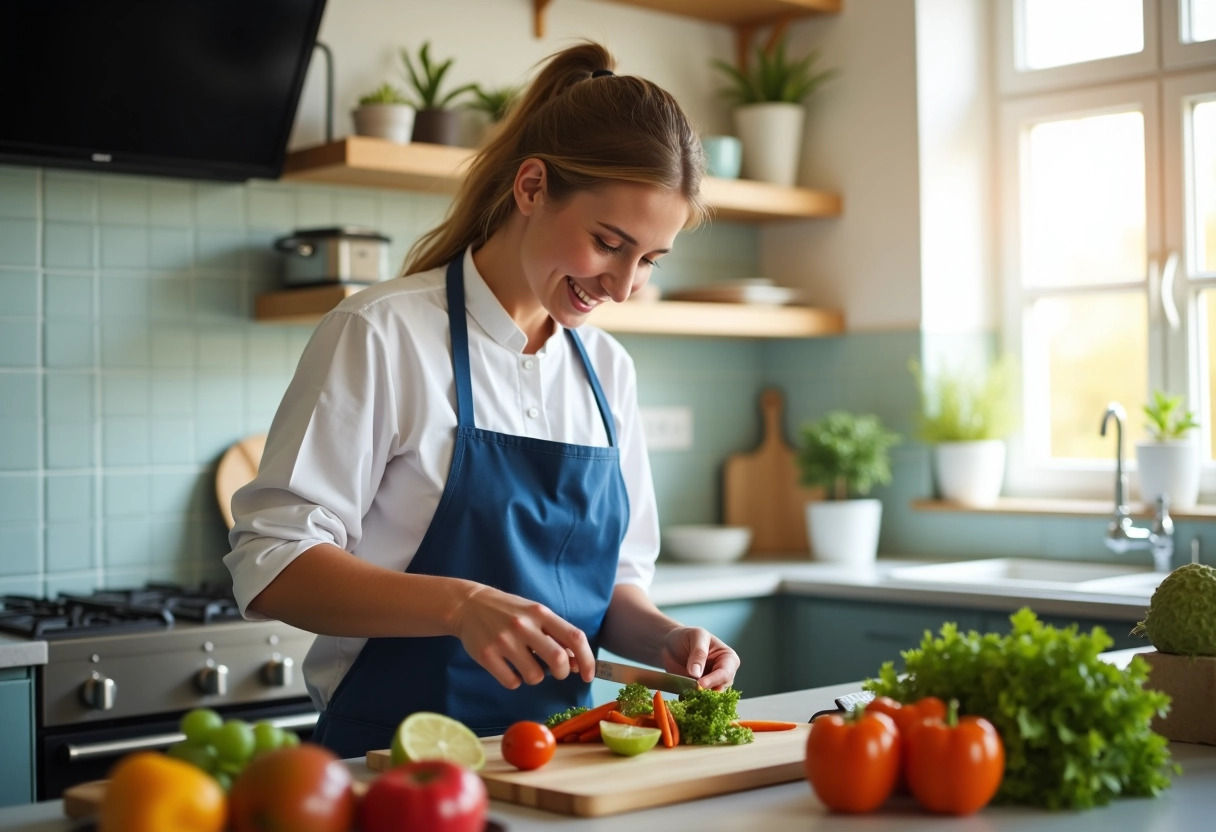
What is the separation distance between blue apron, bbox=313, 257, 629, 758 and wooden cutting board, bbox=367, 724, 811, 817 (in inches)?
10.9

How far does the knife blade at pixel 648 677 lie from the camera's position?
69.0 inches

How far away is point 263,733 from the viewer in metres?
1.19

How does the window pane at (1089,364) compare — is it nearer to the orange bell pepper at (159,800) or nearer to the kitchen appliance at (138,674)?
the kitchen appliance at (138,674)

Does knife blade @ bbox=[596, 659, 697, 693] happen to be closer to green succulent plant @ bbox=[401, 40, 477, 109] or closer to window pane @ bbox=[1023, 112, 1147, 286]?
green succulent plant @ bbox=[401, 40, 477, 109]

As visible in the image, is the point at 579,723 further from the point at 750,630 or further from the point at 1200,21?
the point at 1200,21

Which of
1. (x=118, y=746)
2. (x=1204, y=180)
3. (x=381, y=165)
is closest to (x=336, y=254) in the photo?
(x=381, y=165)

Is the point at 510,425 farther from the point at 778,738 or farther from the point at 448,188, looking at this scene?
the point at 448,188

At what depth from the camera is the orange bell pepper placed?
3.24 ft

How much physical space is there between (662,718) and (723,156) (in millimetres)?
2601

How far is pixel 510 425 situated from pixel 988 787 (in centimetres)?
92

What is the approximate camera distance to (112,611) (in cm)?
273

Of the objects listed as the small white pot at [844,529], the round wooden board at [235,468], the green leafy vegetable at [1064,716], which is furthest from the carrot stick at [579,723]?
the small white pot at [844,529]

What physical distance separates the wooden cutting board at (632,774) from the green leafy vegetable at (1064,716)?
0.23 m

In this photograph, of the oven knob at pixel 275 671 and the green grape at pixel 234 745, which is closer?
the green grape at pixel 234 745
